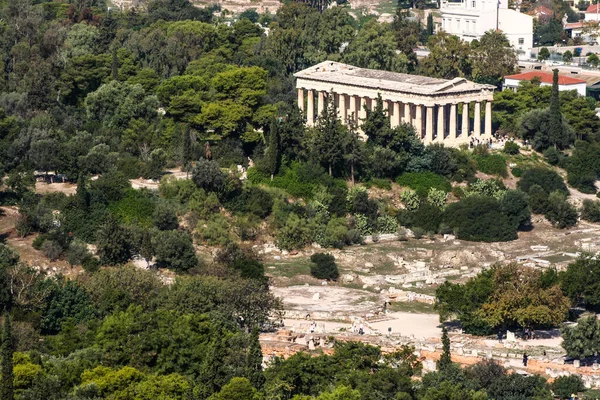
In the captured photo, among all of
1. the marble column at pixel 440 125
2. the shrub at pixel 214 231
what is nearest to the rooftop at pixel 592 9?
the marble column at pixel 440 125

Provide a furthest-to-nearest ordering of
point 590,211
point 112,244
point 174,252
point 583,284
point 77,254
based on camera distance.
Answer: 1. point 590,211
2. point 174,252
3. point 112,244
4. point 77,254
5. point 583,284

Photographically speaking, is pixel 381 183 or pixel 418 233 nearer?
pixel 418 233

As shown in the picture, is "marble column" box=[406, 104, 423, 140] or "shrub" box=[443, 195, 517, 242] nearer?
"shrub" box=[443, 195, 517, 242]

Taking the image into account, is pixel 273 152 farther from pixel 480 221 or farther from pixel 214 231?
pixel 480 221

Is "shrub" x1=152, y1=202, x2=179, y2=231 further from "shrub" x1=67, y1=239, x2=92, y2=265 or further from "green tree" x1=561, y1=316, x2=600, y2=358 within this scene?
"green tree" x1=561, y1=316, x2=600, y2=358

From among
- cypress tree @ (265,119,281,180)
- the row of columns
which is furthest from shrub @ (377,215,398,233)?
the row of columns

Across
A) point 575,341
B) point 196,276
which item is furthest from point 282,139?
point 575,341

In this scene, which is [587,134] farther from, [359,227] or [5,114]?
[5,114]

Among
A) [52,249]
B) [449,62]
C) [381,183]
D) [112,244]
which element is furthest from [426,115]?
[52,249]
